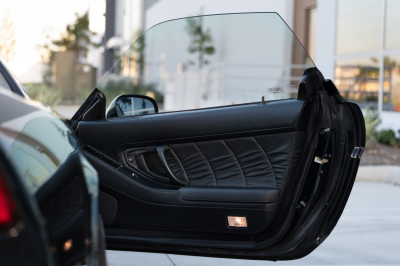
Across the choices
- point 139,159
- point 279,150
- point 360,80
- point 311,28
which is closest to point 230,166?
point 279,150

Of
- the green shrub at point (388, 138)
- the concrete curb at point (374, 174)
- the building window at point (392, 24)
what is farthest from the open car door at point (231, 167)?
the building window at point (392, 24)

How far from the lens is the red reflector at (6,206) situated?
112cm

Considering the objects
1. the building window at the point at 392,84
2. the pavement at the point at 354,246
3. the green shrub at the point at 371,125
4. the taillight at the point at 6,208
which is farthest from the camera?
the building window at the point at 392,84

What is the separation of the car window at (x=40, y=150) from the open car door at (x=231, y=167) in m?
1.05

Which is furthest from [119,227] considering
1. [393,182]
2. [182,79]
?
[393,182]

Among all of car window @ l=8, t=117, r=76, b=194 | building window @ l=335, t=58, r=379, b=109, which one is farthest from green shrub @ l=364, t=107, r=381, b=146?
car window @ l=8, t=117, r=76, b=194

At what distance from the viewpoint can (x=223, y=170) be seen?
9.02 ft

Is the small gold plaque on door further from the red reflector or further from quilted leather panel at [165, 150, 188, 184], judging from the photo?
the red reflector

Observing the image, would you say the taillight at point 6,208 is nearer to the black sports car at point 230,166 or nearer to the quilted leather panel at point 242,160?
the black sports car at point 230,166

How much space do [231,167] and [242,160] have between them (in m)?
0.08

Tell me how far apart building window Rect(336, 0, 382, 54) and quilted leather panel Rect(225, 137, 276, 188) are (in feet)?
27.7

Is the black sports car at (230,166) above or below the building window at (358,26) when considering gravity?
below

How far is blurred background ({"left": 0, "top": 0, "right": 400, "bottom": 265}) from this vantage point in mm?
3902

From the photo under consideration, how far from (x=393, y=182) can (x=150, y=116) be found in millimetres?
5517
